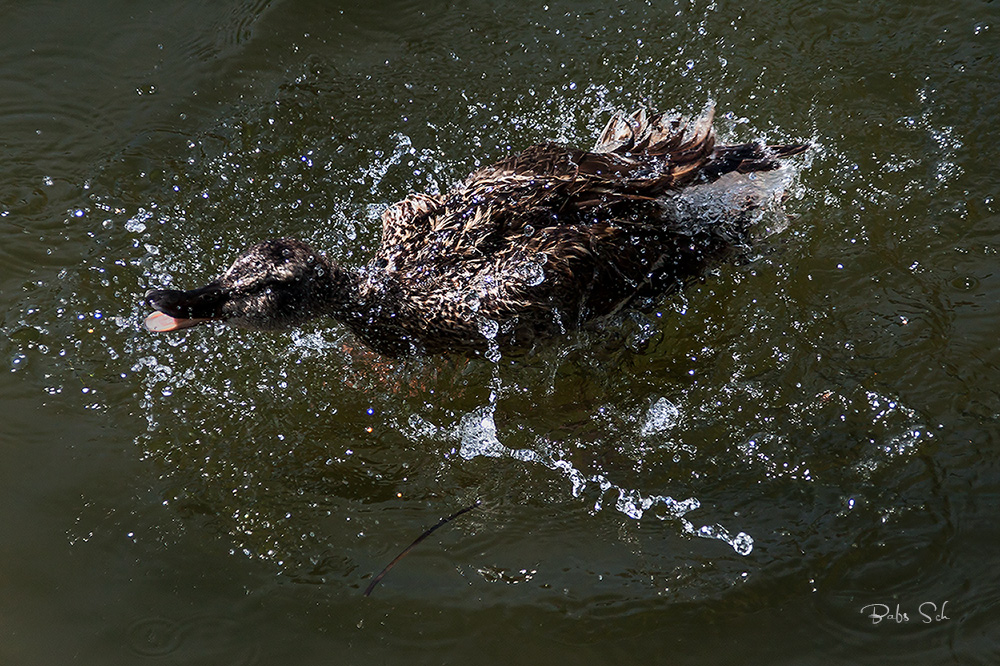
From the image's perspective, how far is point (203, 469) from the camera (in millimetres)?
4559

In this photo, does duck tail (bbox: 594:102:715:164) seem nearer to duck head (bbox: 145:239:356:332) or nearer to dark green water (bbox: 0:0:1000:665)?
dark green water (bbox: 0:0:1000:665)

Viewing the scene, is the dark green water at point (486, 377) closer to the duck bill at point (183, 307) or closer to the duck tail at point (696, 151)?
the duck tail at point (696, 151)

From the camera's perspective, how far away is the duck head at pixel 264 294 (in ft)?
11.7

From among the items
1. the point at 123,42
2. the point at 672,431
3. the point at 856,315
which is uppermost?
the point at 123,42

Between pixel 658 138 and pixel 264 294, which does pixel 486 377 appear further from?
pixel 658 138

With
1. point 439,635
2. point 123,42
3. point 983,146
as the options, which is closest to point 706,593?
point 439,635

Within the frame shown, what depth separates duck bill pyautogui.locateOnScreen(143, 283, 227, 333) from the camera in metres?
3.47

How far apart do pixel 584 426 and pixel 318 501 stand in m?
1.55

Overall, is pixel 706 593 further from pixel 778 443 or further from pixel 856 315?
pixel 856 315

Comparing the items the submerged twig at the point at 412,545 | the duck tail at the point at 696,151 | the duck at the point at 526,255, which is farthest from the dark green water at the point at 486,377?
the duck tail at the point at 696,151

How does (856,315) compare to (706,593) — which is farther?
(856,315)

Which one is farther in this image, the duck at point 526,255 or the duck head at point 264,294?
→ the duck at point 526,255

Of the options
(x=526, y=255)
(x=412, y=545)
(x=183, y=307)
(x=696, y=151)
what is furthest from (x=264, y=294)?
(x=696, y=151)

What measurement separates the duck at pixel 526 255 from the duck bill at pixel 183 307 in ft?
0.65
